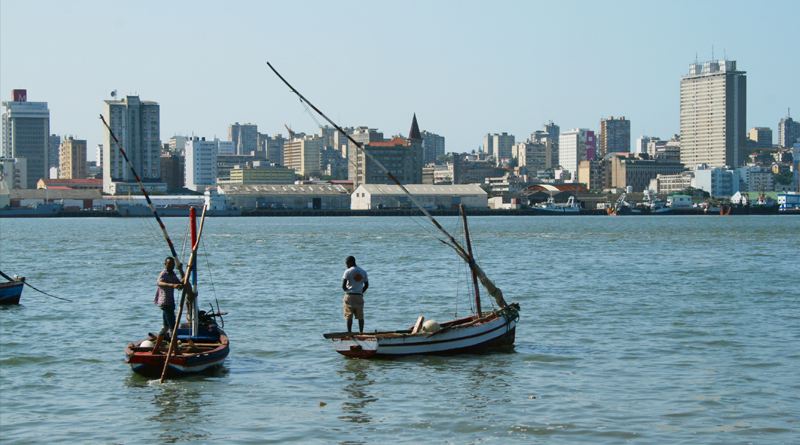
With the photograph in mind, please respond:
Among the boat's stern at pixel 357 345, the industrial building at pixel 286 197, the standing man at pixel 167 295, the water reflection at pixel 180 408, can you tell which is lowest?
the water reflection at pixel 180 408

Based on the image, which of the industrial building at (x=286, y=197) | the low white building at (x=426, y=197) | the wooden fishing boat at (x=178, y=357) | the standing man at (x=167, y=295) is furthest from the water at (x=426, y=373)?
the industrial building at (x=286, y=197)

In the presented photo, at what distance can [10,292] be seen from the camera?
97.7 feet

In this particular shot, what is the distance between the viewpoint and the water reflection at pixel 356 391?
47.8ft

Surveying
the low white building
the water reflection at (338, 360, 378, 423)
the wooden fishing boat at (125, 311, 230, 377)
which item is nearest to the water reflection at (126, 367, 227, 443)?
the wooden fishing boat at (125, 311, 230, 377)

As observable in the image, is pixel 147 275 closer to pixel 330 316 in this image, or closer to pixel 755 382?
pixel 330 316

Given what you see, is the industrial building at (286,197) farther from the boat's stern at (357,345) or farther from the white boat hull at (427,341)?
the boat's stern at (357,345)

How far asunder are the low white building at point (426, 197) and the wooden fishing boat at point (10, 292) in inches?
5934

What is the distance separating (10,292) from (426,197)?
159 meters

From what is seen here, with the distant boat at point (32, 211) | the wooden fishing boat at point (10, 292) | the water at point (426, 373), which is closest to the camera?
the water at point (426, 373)

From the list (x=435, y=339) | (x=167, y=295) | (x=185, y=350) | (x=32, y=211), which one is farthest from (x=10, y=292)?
(x=32, y=211)

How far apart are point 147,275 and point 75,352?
23726mm

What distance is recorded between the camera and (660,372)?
17.8 m

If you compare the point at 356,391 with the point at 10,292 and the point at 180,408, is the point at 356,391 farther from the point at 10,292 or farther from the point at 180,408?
the point at 10,292

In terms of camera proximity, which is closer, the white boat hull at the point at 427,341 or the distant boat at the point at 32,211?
the white boat hull at the point at 427,341
